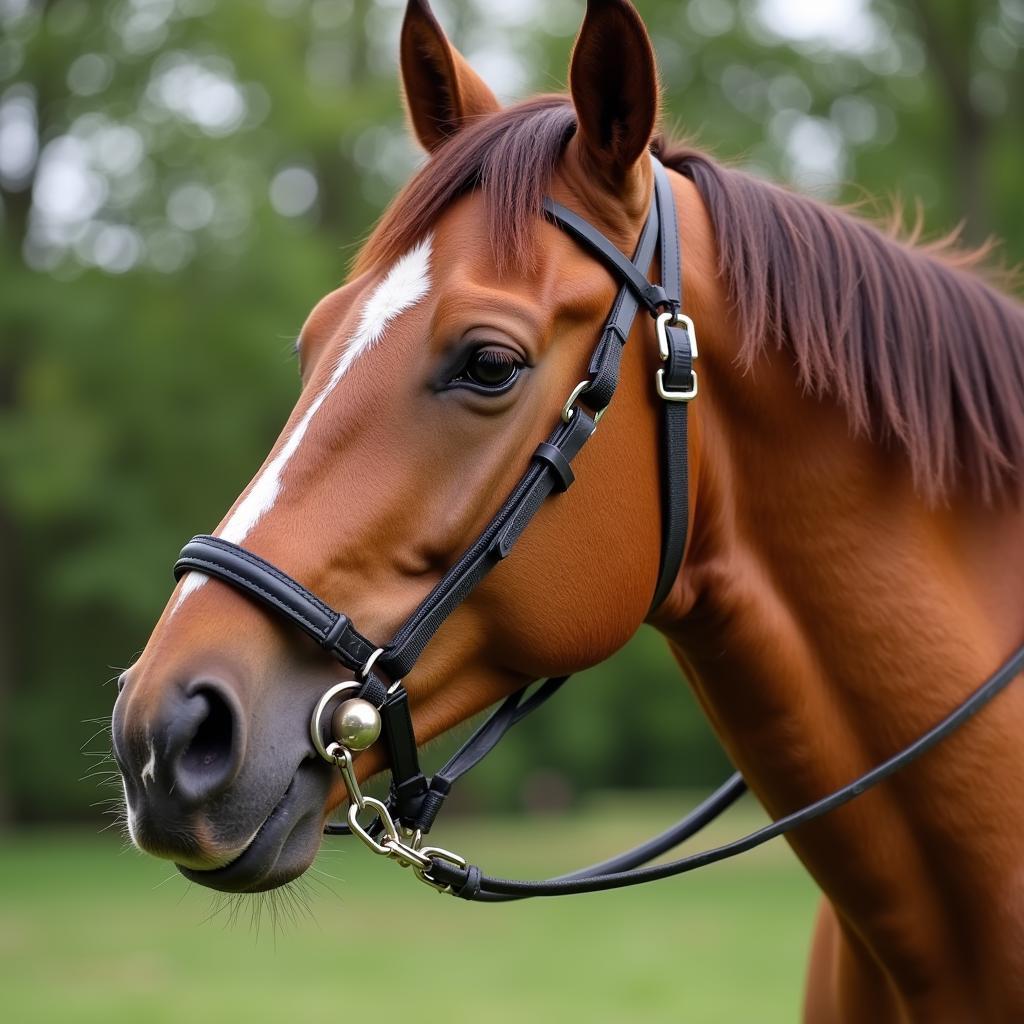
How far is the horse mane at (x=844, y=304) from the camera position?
2.61 metres

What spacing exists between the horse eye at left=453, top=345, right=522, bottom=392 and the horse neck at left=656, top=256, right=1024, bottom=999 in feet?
1.58

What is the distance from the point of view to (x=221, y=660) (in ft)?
7.00

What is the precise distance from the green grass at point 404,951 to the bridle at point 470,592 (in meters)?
4.72

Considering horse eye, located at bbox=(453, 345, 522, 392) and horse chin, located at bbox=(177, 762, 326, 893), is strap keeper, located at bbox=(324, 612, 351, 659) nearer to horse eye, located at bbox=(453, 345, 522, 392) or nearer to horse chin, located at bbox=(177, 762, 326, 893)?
horse chin, located at bbox=(177, 762, 326, 893)

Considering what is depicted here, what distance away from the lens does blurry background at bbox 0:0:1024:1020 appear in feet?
63.4

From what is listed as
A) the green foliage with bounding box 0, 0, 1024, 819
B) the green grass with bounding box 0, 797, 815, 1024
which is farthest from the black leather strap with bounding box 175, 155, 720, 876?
the green foliage with bounding box 0, 0, 1024, 819

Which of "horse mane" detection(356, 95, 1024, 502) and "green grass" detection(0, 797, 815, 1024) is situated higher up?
"horse mane" detection(356, 95, 1024, 502)

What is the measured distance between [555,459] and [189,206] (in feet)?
60.7

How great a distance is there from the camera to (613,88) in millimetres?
2551

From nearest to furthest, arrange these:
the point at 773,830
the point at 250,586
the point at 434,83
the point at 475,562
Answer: the point at 250,586 < the point at 475,562 < the point at 773,830 < the point at 434,83

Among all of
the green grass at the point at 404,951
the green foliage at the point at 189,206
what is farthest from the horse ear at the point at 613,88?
the green foliage at the point at 189,206

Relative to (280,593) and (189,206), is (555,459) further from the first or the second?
(189,206)

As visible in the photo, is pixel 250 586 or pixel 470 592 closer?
pixel 250 586

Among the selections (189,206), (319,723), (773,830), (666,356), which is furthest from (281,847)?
(189,206)
